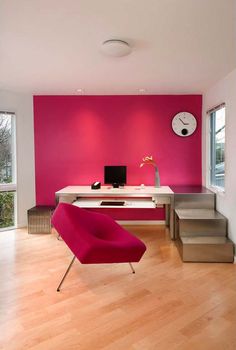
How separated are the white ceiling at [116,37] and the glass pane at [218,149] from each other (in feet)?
1.86

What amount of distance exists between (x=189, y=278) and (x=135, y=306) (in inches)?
32.6

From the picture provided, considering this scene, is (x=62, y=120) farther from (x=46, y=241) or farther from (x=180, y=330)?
(x=180, y=330)

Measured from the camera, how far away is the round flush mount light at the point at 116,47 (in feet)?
8.88

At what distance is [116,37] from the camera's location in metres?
2.66

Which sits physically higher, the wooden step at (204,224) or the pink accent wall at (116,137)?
the pink accent wall at (116,137)

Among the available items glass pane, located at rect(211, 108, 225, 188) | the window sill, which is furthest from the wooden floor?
glass pane, located at rect(211, 108, 225, 188)

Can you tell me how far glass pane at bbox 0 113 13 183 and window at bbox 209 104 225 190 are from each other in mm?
3412

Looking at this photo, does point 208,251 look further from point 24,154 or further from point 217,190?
point 24,154

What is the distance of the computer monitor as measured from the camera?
4.88m

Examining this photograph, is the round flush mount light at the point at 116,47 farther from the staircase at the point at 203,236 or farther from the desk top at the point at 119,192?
the staircase at the point at 203,236

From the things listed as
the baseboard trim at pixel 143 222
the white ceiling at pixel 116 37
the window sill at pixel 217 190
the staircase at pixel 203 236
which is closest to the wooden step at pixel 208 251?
the staircase at pixel 203 236

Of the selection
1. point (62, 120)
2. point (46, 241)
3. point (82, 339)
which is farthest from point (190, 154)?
point (82, 339)

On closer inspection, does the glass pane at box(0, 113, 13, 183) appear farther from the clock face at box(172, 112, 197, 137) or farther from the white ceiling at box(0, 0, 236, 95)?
the clock face at box(172, 112, 197, 137)

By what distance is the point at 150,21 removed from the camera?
7.75 feet
